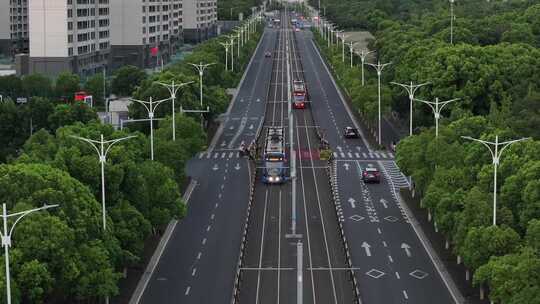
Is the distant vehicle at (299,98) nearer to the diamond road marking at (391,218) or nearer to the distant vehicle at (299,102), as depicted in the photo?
the distant vehicle at (299,102)

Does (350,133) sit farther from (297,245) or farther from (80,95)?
(297,245)

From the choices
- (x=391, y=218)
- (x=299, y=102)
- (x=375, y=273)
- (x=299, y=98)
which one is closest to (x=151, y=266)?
(x=375, y=273)

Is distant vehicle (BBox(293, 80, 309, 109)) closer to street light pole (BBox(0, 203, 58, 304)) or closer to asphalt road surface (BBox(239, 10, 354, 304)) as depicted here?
asphalt road surface (BBox(239, 10, 354, 304))

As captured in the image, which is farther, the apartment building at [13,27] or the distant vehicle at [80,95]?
the apartment building at [13,27]

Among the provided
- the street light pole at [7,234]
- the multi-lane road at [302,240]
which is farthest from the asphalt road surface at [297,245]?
the street light pole at [7,234]

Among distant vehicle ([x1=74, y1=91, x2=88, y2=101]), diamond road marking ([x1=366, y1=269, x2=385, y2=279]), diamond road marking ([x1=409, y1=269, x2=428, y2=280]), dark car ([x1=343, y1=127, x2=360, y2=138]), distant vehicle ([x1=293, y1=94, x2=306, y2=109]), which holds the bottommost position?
diamond road marking ([x1=409, y1=269, x2=428, y2=280])

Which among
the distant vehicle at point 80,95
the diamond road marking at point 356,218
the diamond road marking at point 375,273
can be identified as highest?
the distant vehicle at point 80,95

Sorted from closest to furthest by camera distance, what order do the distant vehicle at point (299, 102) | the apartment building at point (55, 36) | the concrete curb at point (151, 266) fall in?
1. the concrete curb at point (151, 266)
2. the distant vehicle at point (299, 102)
3. the apartment building at point (55, 36)

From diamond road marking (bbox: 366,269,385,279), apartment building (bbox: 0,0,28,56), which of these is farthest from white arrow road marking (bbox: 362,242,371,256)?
apartment building (bbox: 0,0,28,56)
